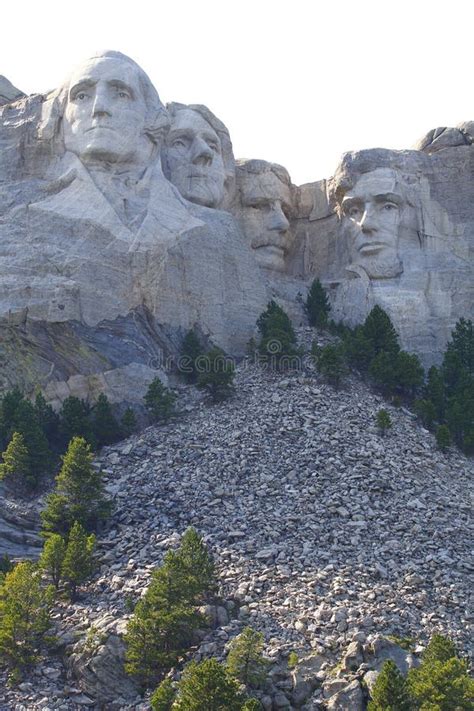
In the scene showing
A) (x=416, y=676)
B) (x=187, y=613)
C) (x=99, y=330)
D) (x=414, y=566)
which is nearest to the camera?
(x=416, y=676)

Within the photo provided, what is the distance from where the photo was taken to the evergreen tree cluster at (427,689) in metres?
23.8

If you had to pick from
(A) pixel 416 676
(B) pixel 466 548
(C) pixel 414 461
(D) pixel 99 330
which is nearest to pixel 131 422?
(D) pixel 99 330

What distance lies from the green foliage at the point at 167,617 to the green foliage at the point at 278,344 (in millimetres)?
9589

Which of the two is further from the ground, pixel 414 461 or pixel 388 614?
pixel 414 461

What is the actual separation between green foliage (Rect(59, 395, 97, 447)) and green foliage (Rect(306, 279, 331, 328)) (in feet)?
24.4

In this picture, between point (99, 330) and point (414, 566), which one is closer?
point (414, 566)

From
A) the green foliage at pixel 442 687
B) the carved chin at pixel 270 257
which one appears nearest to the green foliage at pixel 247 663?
the green foliage at pixel 442 687

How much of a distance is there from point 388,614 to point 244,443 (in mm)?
6766

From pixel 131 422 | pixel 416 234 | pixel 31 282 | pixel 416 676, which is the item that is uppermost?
pixel 416 234

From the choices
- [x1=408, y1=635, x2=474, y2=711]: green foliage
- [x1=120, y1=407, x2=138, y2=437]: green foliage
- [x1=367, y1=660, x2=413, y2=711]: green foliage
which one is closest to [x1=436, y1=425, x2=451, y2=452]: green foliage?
[x1=120, y1=407, x2=138, y2=437]: green foliage

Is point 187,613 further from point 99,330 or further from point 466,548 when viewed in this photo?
point 99,330

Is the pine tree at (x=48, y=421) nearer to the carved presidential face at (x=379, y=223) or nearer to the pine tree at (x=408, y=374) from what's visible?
the pine tree at (x=408, y=374)

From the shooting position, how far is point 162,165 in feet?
130

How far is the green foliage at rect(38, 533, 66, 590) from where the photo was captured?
28.2 meters
